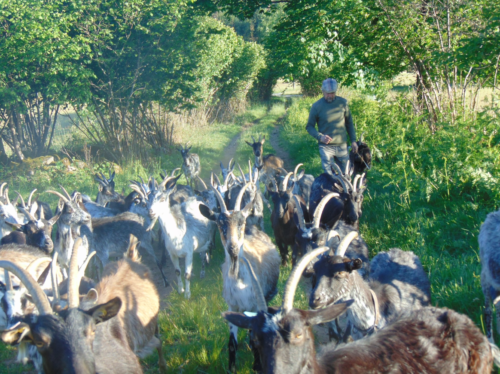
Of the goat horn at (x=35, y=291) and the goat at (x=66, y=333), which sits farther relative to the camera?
the goat horn at (x=35, y=291)

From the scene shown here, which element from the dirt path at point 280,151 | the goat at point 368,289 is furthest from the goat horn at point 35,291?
the dirt path at point 280,151

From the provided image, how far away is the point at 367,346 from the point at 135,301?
8.13ft

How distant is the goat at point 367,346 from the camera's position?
259 cm

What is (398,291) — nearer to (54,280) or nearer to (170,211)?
(54,280)

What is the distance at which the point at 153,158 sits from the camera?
14492mm

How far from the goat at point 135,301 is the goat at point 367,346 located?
1677 millimetres

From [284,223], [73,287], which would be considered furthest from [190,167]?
[73,287]

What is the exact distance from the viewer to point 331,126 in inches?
302

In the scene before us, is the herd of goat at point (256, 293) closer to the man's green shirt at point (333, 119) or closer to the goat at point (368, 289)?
the goat at point (368, 289)

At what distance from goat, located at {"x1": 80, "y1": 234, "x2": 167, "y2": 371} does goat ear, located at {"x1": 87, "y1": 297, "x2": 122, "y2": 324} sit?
0.74 meters

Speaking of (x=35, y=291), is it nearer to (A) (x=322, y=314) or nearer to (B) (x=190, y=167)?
(A) (x=322, y=314)

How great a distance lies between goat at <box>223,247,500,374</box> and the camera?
2.59 m

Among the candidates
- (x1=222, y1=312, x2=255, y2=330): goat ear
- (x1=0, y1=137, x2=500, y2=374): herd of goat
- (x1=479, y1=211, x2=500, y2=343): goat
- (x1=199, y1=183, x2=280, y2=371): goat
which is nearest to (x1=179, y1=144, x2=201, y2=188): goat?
(x1=0, y1=137, x2=500, y2=374): herd of goat

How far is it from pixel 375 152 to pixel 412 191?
7.32ft
